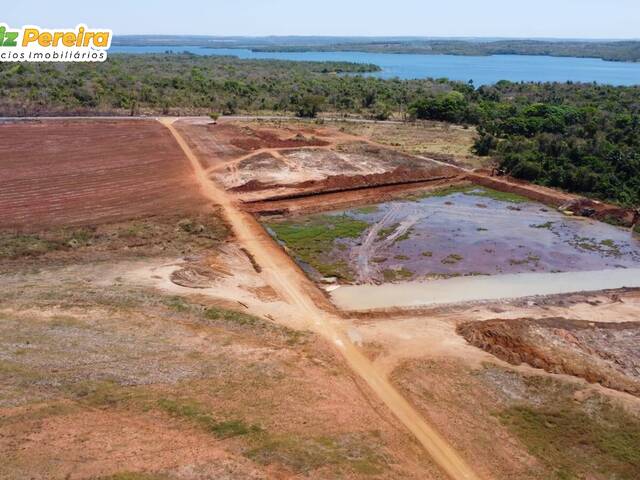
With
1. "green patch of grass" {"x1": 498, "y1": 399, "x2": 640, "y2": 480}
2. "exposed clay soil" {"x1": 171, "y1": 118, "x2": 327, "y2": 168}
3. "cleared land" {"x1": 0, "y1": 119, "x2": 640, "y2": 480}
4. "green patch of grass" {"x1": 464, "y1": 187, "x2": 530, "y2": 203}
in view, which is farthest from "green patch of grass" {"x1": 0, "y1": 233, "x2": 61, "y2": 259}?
"green patch of grass" {"x1": 464, "y1": 187, "x2": 530, "y2": 203}

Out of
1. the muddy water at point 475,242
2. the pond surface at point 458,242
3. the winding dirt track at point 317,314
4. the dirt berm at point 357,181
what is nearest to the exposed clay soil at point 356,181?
the dirt berm at point 357,181

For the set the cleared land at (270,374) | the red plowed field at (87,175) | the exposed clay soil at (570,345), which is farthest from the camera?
the red plowed field at (87,175)

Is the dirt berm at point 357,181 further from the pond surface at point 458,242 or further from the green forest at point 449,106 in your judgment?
the green forest at point 449,106

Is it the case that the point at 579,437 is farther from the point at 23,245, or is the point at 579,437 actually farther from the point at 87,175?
the point at 87,175

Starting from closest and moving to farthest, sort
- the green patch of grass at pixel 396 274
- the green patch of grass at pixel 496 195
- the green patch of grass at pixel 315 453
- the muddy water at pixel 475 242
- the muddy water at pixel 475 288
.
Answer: the green patch of grass at pixel 315 453
the muddy water at pixel 475 288
the green patch of grass at pixel 396 274
the muddy water at pixel 475 242
the green patch of grass at pixel 496 195

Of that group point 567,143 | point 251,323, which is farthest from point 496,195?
point 251,323
